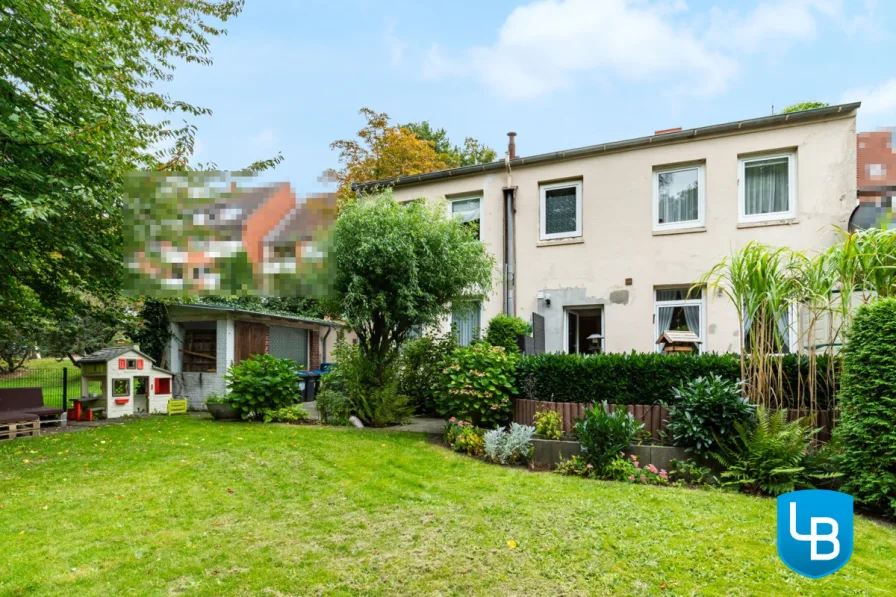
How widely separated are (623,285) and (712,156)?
121 inches

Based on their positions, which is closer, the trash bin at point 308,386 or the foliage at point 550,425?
the foliage at point 550,425

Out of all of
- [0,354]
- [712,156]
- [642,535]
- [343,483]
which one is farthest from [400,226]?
[0,354]

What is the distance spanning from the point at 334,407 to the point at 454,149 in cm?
2275

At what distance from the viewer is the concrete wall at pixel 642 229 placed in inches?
367

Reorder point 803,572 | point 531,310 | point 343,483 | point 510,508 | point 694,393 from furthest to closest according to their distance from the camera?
point 531,310
point 694,393
point 343,483
point 510,508
point 803,572

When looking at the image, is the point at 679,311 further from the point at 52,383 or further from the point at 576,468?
the point at 52,383

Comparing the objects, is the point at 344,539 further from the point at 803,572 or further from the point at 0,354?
the point at 0,354

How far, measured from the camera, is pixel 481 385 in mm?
7766

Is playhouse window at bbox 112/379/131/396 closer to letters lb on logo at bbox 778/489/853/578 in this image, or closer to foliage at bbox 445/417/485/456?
Result: foliage at bbox 445/417/485/456

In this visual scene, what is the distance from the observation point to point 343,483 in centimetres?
569

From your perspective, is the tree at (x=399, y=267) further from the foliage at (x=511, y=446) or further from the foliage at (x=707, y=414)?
the foliage at (x=707, y=414)

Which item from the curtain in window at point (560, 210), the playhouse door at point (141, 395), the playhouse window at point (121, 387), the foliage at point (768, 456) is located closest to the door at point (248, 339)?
the playhouse door at point (141, 395)

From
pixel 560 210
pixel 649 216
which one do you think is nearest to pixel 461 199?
pixel 560 210

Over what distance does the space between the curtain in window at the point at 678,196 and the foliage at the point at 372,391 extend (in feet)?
21.3
